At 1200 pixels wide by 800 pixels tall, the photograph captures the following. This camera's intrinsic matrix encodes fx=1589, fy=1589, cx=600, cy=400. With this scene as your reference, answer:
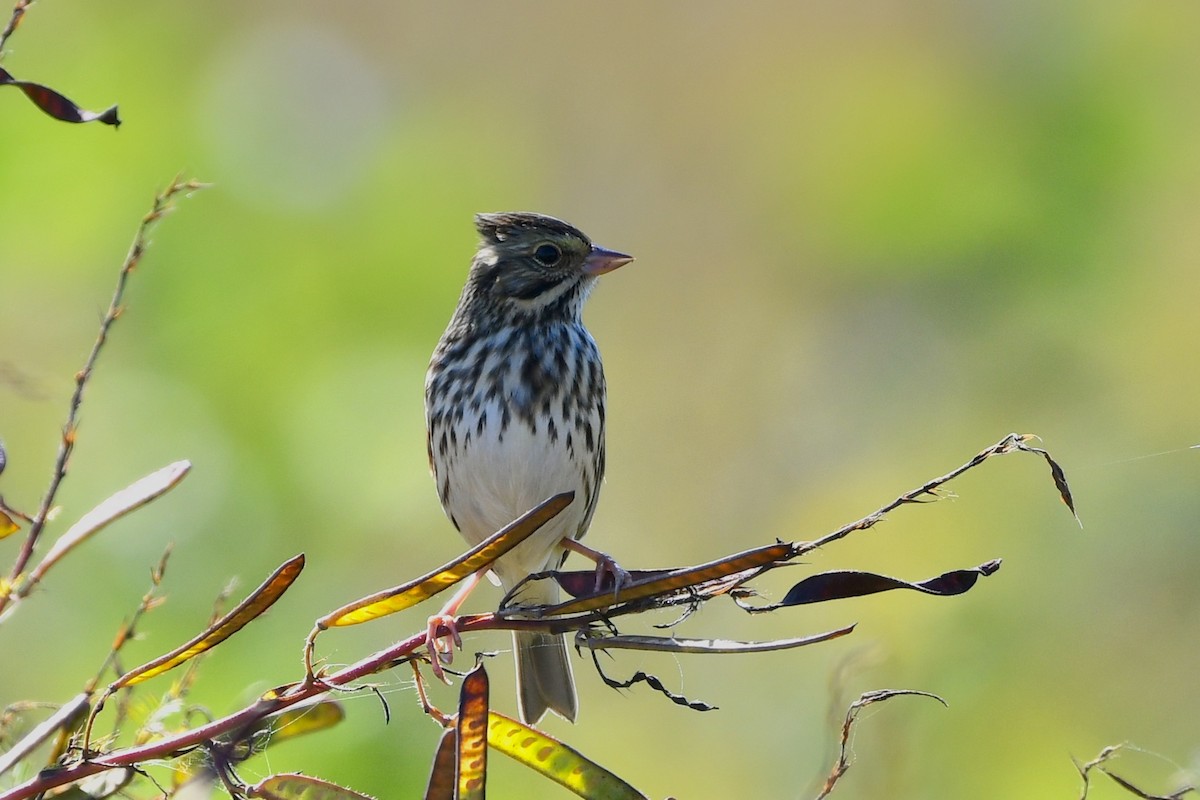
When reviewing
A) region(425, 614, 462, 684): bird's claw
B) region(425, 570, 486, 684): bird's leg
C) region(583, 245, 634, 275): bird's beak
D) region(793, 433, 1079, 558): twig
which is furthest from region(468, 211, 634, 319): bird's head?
region(793, 433, 1079, 558): twig

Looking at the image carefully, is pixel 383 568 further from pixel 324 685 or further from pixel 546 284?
pixel 324 685

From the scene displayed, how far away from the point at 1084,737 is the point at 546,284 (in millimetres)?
2278

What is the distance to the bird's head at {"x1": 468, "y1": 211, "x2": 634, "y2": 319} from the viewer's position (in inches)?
157

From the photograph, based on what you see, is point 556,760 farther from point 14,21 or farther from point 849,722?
point 14,21

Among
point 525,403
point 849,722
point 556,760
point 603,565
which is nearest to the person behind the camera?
point 556,760

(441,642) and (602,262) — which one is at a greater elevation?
(602,262)

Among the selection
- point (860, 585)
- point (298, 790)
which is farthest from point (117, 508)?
point (860, 585)

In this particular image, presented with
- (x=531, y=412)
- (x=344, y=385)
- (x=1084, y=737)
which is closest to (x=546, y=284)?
(x=531, y=412)

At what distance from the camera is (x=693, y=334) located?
301 inches

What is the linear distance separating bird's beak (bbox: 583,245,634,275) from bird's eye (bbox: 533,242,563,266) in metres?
Answer: 0.07

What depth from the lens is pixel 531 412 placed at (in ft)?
12.1

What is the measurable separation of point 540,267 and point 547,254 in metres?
0.04

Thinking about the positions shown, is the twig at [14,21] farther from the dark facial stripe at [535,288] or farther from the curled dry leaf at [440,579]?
the dark facial stripe at [535,288]

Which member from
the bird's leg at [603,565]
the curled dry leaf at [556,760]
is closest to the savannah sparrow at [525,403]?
the bird's leg at [603,565]
